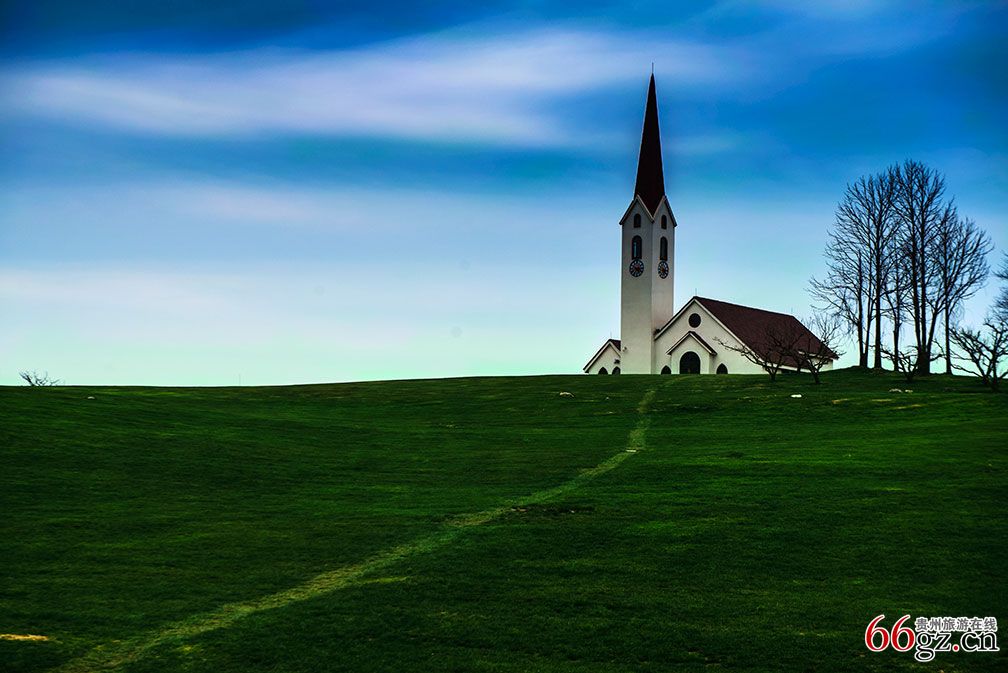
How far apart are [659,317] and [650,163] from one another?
18.0 m

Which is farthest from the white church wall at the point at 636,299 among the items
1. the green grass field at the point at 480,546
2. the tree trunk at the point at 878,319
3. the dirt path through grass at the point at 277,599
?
the dirt path through grass at the point at 277,599

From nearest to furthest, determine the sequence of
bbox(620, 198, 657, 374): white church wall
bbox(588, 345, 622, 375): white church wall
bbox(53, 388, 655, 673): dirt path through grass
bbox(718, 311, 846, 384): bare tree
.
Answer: bbox(53, 388, 655, 673): dirt path through grass, bbox(718, 311, 846, 384): bare tree, bbox(620, 198, 657, 374): white church wall, bbox(588, 345, 622, 375): white church wall

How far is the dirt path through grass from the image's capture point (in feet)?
36.5

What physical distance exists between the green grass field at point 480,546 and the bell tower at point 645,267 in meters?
54.1

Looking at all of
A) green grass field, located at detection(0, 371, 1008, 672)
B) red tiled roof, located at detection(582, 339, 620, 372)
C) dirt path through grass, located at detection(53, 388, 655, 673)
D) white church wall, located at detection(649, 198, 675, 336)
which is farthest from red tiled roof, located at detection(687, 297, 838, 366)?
dirt path through grass, located at detection(53, 388, 655, 673)

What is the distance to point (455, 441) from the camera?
108ft

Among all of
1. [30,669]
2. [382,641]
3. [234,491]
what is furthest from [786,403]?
[30,669]

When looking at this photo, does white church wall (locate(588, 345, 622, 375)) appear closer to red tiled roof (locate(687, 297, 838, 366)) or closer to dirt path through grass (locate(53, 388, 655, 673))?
red tiled roof (locate(687, 297, 838, 366))

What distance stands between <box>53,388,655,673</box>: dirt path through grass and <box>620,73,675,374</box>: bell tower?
67.4 metres

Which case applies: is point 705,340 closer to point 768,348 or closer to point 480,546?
point 768,348

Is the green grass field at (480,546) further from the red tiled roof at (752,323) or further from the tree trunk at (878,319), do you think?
the red tiled roof at (752,323)

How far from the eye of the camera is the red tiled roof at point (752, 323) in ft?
265

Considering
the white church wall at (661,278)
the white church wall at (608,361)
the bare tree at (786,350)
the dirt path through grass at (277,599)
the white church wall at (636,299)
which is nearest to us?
the dirt path through grass at (277,599)

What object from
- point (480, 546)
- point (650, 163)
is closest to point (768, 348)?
point (650, 163)
